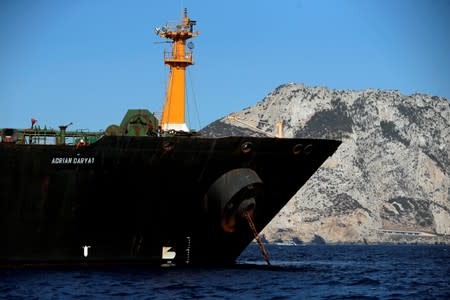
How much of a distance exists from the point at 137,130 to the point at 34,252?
914cm

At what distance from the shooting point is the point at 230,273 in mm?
52438

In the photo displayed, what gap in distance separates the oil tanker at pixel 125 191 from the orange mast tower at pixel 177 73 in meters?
6.12

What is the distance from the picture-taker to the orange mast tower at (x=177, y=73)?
2411 inches

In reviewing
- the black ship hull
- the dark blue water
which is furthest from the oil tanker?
the dark blue water

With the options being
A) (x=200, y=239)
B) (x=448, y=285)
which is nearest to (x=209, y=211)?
(x=200, y=239)

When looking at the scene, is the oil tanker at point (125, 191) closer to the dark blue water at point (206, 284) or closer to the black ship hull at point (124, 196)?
the black ship hull at point (124, 196)

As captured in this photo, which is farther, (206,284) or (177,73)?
(177,73)

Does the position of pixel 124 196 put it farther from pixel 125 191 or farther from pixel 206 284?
pixel 206 284

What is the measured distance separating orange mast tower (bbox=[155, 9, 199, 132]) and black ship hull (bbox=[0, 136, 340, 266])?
7.65m

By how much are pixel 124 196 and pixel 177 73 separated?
1147 centimetres

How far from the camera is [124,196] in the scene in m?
53.8

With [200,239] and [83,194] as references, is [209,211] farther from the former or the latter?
[83,194]

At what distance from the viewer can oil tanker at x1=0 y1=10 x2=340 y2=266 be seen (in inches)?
2093

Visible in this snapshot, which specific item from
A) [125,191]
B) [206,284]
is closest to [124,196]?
[125,191]
